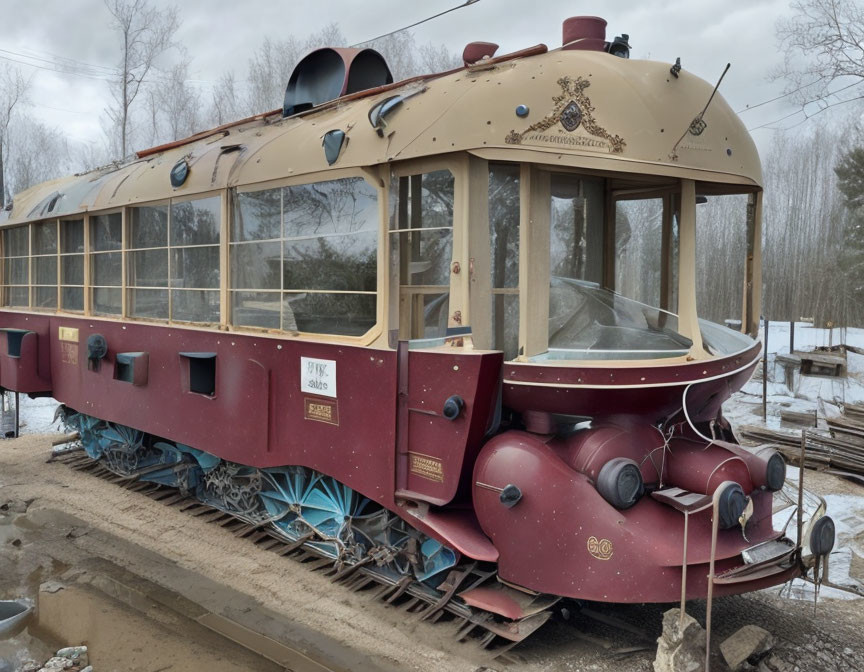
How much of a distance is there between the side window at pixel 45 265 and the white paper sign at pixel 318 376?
5.32m

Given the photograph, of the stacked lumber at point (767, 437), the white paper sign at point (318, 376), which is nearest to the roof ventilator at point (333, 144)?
the white paper sign at point (318, 376)

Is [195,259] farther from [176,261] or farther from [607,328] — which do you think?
[607,328]

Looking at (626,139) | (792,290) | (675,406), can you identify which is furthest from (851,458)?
(792,290)

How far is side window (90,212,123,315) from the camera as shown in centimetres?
817

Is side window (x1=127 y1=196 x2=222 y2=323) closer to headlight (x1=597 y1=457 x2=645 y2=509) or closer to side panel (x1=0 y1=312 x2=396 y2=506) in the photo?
side panel (x1=0 y1=312 x2=396 y2=506)

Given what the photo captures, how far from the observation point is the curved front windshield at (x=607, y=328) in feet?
15.3

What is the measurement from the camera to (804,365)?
14398 mm

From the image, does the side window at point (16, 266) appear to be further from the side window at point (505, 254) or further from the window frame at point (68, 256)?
the side window at point (505, 254)

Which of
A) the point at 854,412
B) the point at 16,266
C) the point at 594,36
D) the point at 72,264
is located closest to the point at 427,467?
the point at 594,36

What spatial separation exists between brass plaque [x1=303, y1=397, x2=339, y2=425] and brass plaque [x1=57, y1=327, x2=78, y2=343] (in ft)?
14.5

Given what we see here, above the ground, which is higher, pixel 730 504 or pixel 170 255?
pixel 170 255

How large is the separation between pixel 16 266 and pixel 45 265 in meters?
1.07

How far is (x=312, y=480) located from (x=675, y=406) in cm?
290

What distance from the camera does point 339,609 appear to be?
5367 millimetres
